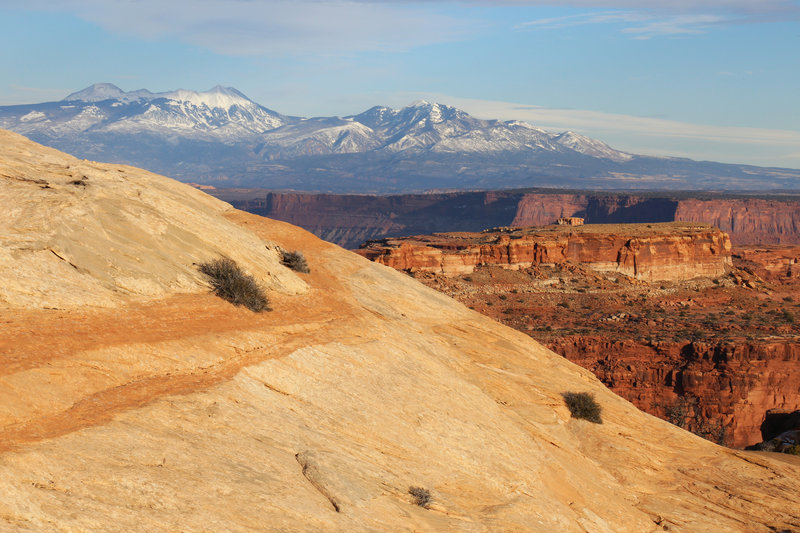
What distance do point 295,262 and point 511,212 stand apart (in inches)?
6346

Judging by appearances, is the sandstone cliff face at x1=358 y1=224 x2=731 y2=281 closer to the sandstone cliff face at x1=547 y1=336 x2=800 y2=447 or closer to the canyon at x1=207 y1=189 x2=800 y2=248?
the sandstone cliff face at x1=547 y1=336 x2=800 y2=447

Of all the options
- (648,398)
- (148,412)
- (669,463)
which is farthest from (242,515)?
(648,398)

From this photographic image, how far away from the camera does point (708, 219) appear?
166 meters

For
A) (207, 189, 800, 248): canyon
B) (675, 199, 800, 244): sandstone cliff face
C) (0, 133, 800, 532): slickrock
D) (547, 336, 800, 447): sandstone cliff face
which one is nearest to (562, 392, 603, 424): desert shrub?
(0, 133, 800, 532): slickrock

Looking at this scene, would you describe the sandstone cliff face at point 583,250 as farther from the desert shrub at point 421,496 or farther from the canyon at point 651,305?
the desert shrub at point 421,496

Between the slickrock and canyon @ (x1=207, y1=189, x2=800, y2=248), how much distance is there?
473ft

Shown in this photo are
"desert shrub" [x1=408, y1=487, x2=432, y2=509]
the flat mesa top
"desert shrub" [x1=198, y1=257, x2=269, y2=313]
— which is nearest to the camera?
"desert shrub" [x1=408, y1=487, x2=432, y2=509]

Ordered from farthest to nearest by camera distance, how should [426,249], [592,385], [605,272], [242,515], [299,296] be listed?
[605,272], [426,249], [592,385], [299,296], [242,515]

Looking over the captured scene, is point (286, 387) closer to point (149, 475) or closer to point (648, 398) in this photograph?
point (149, 475)

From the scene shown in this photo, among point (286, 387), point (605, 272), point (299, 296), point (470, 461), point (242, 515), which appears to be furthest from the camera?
point (605, 272)

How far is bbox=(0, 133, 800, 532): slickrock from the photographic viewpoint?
10.0 metres

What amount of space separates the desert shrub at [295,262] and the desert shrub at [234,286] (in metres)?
3.90

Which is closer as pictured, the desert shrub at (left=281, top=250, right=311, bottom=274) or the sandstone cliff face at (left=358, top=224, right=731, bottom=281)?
the desert shrub at (left=281, top=250, right=311, bottom=274)

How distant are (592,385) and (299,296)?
10890mm
